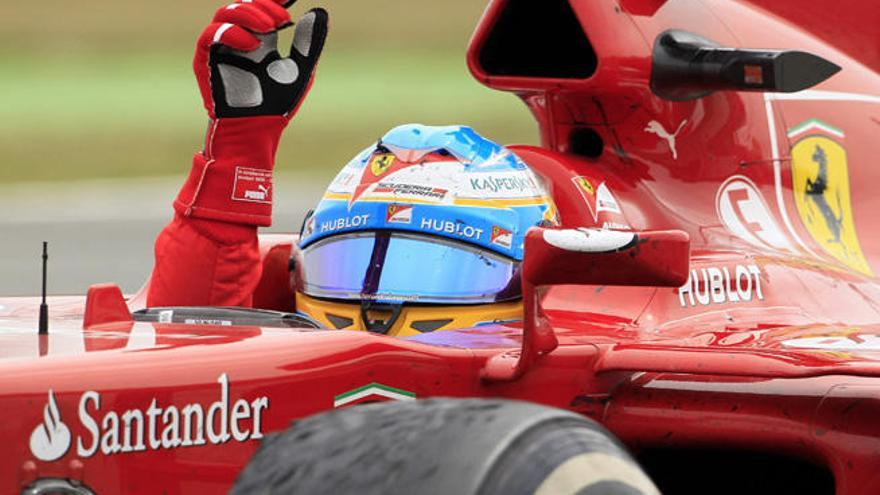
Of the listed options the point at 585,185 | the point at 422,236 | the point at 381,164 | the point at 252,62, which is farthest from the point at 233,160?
the point at 585,185

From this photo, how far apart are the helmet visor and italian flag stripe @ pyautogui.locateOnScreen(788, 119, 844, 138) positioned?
4.49 feet

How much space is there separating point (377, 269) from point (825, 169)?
173 centimetres

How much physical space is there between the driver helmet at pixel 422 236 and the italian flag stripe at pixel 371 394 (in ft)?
2.26

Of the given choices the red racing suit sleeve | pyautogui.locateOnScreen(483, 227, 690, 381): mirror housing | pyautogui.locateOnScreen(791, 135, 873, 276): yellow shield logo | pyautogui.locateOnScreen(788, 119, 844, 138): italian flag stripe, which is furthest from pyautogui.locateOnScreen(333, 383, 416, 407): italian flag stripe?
pyautogui.locateOnScreen(788, 119, 844, 138): italian flag stripe

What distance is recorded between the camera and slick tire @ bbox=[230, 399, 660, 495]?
2828mm

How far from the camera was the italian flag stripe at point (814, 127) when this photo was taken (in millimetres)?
5664

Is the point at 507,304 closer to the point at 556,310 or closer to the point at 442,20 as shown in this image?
the point at 556,310

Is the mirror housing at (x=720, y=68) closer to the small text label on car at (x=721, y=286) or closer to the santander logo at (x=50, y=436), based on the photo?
the small text label on car at (x=721, y=286)

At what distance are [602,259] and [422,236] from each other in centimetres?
94

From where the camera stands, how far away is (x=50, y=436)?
11.0ft

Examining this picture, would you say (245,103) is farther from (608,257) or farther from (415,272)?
(608,257)

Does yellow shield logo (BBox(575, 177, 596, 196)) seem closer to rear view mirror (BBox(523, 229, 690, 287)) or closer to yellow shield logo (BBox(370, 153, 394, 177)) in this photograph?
yellow shield logo (BBox(370, 153, 394, 177))

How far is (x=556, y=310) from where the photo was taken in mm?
4746

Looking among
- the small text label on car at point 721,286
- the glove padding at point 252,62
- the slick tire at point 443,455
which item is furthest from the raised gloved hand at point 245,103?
the slick tire at point 443,455
